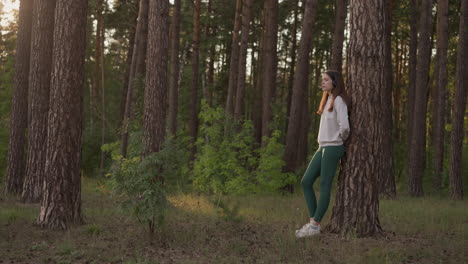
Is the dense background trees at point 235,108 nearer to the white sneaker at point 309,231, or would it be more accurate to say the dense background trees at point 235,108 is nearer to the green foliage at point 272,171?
the green foliage at point 272,171

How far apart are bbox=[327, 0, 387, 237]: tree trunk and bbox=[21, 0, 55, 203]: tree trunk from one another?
6.60 m

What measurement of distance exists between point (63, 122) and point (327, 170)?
457cm

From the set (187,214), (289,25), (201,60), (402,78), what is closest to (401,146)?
(289,25)

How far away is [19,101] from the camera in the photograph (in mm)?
13055

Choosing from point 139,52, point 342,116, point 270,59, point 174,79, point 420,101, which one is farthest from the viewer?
point 174,79

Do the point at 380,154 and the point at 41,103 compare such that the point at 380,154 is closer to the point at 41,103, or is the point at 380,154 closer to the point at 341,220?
the point at 341,220

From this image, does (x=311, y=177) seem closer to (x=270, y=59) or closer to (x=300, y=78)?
(x=300, y=78)

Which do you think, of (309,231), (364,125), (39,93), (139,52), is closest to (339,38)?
(139,52)

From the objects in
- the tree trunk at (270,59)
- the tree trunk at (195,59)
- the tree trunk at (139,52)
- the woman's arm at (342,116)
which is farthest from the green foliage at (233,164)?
the woman's arm at (342,116)

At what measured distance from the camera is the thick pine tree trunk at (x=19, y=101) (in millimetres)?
13062

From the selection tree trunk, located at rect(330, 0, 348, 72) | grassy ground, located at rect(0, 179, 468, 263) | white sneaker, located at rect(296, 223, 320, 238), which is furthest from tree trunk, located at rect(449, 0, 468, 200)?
white sneaker, located at rect(296, 223, 320, 238)

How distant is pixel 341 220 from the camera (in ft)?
23.9

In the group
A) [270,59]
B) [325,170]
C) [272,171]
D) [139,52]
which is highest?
[139,52]

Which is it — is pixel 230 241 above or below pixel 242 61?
below
